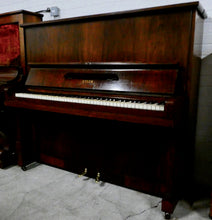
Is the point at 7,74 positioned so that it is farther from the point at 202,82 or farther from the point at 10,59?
the point at 202,82

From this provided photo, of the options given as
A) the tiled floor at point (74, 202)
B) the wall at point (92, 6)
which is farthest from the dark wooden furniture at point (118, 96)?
the wall at point (92, 6)

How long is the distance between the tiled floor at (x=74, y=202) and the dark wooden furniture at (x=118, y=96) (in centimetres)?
11

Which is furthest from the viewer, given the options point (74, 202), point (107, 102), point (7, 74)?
point (7, 74)

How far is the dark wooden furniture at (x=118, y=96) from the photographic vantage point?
1591mm

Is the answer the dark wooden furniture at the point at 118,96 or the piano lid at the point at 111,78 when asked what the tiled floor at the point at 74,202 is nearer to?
the dark wooden furniture at the point at 118,96

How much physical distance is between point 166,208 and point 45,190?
3.41 ft

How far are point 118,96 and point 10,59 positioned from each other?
1468mm

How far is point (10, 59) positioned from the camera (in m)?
2.49

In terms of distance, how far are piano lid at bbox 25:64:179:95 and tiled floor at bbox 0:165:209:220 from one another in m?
0.90

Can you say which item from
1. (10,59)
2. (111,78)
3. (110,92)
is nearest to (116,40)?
(111,78)

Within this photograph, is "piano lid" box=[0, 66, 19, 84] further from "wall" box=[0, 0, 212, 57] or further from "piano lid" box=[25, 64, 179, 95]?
"wall" box=[0, 0, 212, 57]

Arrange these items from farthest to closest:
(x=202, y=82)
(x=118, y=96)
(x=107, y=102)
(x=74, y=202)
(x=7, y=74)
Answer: (x=7, y=74), (x=202, y=82), (x=74, y=202), (x=118, y=96), (x=107, y=102)

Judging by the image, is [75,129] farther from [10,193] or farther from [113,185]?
[10,193]

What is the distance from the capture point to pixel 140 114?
1.45 meters
